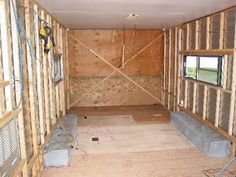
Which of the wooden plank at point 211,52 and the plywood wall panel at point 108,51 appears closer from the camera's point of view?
the wooden plank at point 211,52

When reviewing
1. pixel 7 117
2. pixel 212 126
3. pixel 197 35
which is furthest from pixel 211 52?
pixel 7 117

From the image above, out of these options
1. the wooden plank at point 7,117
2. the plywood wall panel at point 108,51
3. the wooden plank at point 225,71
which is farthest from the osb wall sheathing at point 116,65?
the wooden plank at point 7,117

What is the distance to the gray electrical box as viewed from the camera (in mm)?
2010

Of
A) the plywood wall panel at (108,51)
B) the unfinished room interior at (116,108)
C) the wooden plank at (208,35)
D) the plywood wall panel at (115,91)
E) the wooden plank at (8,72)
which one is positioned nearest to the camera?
the wooden plank at (8,72)

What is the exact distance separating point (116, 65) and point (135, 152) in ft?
13.0

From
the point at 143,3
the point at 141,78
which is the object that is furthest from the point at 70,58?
the point at 143,3

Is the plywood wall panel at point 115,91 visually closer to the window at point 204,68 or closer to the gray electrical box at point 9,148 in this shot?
the window at point 204,68

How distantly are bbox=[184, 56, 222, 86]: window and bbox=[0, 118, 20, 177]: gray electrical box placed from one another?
344cm

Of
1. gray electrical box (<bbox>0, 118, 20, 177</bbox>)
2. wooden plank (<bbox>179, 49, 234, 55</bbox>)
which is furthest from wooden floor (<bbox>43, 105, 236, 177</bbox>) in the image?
wooden plank (<bbox>179, 49, 234, 55</bbox>)

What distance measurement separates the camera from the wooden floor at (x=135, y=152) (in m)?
3.47

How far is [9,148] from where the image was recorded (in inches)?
86.3

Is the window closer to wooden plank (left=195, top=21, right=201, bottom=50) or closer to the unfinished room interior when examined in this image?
the unfinished room interior

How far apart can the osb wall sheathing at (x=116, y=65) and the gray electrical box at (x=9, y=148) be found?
527 centimetres

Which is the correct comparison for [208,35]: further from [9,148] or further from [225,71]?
[9,148]
